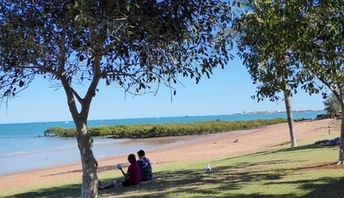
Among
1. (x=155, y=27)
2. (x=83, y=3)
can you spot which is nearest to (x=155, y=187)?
(x=155, y=27)

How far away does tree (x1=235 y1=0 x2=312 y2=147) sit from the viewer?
8506mm

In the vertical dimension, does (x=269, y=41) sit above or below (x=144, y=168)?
above

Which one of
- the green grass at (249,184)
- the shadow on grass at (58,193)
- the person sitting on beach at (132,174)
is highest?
the person sitting on beach at (132,174)

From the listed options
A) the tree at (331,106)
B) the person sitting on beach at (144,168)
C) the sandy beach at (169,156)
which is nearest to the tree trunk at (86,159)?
the person sitting on beach at (144,168)

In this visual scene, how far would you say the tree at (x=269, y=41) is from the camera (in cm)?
851

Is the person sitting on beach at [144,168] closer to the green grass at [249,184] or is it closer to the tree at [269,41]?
the green grass at [249,184]

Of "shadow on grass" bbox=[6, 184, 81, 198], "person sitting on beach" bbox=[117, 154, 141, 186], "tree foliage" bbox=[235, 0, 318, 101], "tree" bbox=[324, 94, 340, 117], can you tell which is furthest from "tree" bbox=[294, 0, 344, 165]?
"tree" bbox=[324, 94, 340, 117]

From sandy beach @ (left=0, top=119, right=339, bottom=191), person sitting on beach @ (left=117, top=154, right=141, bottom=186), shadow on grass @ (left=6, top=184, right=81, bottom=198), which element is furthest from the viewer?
sandy beach @ (left=0, top=119, right=339, bottom=191)

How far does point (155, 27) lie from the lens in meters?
7.43

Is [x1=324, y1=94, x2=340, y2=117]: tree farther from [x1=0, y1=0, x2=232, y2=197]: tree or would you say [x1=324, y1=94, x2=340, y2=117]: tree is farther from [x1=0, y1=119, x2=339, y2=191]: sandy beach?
[x1=0, y1=0, x2=232, y2=197]: tree

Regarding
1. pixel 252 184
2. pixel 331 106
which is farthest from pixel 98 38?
pixel 331 106

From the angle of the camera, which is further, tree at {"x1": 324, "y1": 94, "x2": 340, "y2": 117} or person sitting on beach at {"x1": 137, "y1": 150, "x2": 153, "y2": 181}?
tree at {"x1": 324, "y1": 94, "x2": 340, "y2": 117}

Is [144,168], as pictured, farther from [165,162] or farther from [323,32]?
[165,162]

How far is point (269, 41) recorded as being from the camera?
9.71 m
